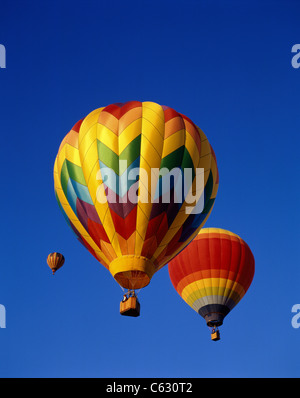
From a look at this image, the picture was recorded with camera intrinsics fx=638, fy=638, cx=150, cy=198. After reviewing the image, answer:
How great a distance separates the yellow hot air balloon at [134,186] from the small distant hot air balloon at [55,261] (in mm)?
8966

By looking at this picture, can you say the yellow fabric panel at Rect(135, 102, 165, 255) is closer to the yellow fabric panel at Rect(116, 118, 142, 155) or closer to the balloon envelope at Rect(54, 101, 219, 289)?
the balloon envelope at Rect(54, 101, 219, 289)

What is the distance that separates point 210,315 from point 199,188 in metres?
6.82

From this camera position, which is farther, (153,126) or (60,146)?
(60,146)

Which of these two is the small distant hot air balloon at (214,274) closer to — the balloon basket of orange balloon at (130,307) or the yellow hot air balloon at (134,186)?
the yellow hot air balloon at (134,186)

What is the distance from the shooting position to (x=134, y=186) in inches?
596

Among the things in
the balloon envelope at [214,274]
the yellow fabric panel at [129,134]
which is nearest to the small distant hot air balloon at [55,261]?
the balloon envelope at [214,274]

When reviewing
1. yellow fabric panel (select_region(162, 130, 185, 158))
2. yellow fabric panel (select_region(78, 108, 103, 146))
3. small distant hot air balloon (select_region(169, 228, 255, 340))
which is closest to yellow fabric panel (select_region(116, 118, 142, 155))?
yellow fabric panel (select_region(162, 130, 185, 158))

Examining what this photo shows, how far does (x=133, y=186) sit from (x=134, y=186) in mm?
24

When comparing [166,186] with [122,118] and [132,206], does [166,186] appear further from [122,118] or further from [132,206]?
[122,118]

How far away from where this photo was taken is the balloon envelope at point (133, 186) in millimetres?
15172

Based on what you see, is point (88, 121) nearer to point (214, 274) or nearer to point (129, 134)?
point (129, 134)
